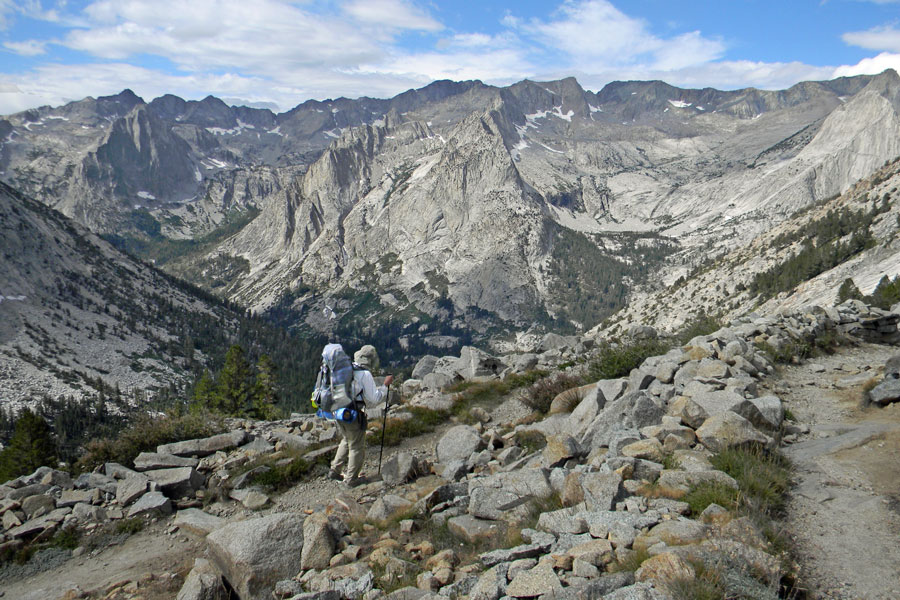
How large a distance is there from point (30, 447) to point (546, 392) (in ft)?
97.4

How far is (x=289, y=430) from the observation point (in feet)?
54.1

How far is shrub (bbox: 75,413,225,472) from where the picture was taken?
13.0 m

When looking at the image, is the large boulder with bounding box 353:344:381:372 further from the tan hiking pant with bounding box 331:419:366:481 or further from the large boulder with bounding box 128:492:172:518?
the large boulder with bounding box 128:492:172:518

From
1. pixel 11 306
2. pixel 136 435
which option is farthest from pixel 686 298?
pixel 11 306

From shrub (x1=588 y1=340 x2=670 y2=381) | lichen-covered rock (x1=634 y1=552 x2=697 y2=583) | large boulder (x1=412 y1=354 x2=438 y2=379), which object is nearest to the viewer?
lichen-covered rock (x1=634 y1=552 x2=697 y2=583)

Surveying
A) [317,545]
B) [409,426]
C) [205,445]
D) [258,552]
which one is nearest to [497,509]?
[317,545]

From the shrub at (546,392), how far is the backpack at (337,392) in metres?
7.38

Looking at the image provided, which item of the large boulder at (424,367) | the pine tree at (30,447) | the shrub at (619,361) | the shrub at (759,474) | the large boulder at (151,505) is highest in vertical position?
the shrub at (759,474)

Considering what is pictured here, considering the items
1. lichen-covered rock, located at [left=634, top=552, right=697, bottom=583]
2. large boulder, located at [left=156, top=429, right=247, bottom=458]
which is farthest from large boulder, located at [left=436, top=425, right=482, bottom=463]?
lichen-covered rock, located at [left=634, top=552, right=697, bottom=583]

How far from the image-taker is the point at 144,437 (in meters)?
13.9

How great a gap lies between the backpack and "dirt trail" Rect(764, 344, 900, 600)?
8.32m

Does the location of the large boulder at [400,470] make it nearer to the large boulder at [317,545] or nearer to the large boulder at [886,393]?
the large boulder at [317,545]

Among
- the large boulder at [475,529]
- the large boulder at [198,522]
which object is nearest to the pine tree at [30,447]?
the large boulder at [198,522]

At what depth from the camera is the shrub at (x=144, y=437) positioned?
12977 millimetres
